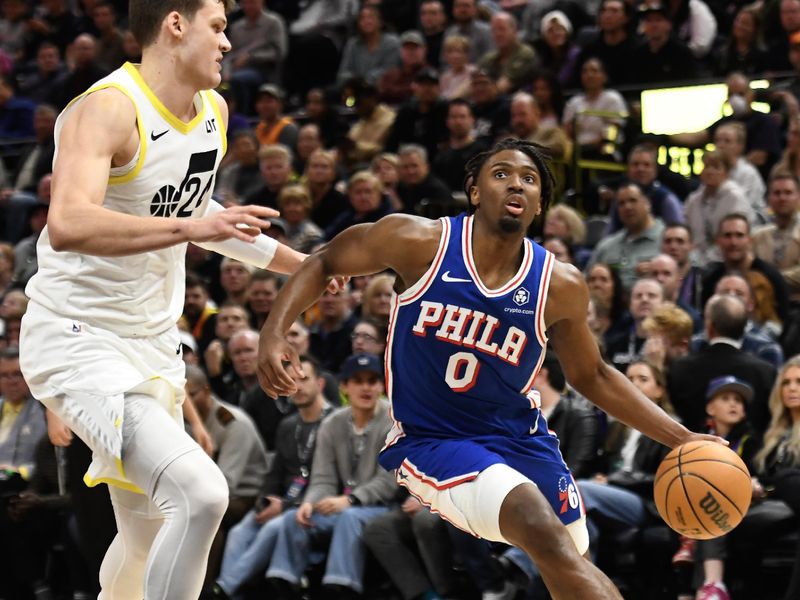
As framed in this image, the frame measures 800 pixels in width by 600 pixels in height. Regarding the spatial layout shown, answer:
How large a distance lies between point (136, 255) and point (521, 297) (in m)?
1.46

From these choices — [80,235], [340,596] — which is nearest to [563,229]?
[340,596]

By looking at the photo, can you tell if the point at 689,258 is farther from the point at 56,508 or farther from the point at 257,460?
the point at 56,508

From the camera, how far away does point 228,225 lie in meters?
4.36

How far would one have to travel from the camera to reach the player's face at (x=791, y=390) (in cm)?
781

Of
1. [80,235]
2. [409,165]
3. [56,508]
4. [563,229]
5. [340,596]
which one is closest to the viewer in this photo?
[80,235]

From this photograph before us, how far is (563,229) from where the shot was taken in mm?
11094

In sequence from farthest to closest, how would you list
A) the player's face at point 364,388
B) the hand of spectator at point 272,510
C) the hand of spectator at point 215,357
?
the hand of spectator at point 215,357
the hand of spectator at point 272,510
the player's face at point 364,388

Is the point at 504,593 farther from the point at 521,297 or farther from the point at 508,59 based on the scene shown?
the point at 508,59

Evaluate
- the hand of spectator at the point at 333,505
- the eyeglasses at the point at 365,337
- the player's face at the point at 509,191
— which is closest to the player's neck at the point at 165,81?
the player's face at the point at 509,191

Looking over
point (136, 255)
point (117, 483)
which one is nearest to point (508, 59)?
point (136, 255)

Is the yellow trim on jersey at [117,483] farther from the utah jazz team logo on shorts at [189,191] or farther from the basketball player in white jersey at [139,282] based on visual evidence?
the utah jazz team logo on shorts at [189,191]

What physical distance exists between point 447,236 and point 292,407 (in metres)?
4.43

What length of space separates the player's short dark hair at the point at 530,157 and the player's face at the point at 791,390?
2.68 m

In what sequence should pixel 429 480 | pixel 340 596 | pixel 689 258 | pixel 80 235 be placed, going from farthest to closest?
pixel 689 258, pixel 340 596, pixel 429 480, pixel 80 235
